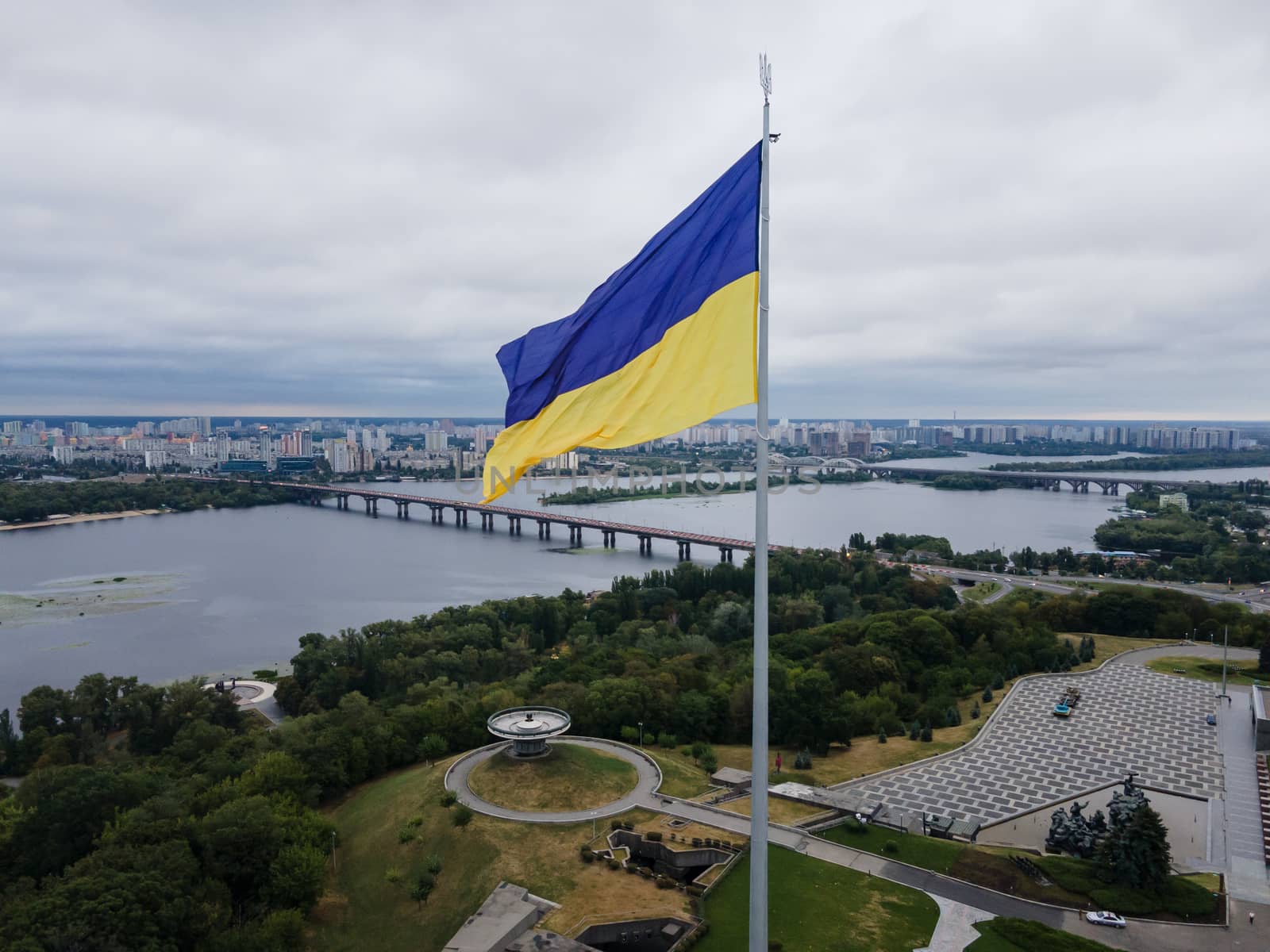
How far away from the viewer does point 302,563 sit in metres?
33.2

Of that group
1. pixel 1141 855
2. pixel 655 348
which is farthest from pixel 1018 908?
pixel 655 348

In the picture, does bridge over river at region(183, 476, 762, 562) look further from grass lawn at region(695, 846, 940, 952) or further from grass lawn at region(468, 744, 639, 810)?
grass lawn at region(695, 846, 940, 952)

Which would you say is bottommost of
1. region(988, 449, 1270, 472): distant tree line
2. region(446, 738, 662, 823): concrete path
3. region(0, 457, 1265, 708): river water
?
region(0, 457, 1265, 708): river water

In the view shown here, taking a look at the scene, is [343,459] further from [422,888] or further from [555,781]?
[422,888]

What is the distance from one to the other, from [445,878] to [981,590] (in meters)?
22.0

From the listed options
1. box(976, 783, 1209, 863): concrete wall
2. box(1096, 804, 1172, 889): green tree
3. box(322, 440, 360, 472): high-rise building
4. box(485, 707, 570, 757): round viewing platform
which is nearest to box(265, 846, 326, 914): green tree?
box(485, 707, 570, 757): round viewing platform

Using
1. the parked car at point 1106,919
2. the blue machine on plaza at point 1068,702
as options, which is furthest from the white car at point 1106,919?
the blue machine on plaza at point 1068,702

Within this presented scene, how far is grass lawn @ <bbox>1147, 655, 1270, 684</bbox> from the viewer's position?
1560cm

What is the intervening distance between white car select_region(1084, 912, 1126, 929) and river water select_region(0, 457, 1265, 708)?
1771 centimetres

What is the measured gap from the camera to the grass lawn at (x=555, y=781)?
10047 mm

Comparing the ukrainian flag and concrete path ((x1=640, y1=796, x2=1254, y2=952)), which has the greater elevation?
the ukrainian flag

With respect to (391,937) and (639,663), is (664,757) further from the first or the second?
(391,937)

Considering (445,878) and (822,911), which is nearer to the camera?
(822,911)

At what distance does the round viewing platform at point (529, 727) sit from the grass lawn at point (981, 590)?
17.2m
